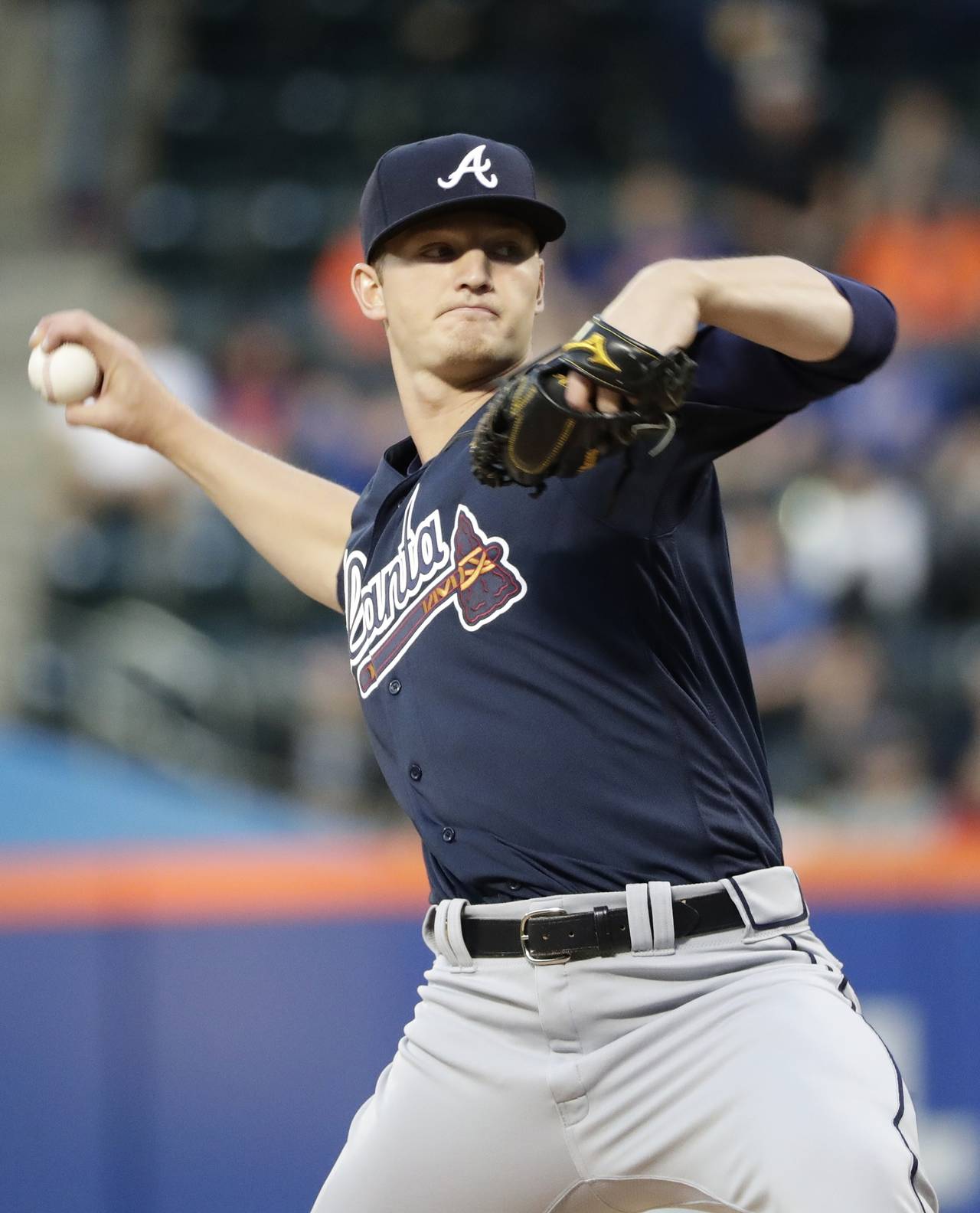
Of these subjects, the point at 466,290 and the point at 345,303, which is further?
the point at 345,303

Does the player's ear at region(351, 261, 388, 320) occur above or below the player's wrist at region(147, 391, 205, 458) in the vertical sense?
above

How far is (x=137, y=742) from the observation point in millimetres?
6656

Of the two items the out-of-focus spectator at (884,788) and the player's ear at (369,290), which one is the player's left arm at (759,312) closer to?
the player's ear at (369,290)

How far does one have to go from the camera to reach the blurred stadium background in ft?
14.8

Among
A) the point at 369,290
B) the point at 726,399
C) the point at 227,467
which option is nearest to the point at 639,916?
the point at 726,399

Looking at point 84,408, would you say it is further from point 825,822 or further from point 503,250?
point 825,822

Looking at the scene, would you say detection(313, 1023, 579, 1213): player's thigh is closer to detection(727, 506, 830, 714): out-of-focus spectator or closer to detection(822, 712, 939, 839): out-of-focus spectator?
detection(822, 712, 939, 839): out-of-focus spectator

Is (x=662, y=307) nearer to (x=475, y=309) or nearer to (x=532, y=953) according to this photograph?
(x=475, y=309)

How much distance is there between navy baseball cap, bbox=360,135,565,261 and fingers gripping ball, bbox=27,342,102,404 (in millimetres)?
712

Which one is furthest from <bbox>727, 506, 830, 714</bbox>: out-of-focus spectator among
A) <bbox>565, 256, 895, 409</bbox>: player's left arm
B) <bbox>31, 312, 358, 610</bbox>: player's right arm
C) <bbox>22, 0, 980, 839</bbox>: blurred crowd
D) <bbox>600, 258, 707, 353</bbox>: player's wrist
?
<bbox>600, 258, 707, 353</bbox>: player's wrist

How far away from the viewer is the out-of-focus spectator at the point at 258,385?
750 cm

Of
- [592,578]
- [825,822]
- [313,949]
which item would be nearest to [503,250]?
[592,578]

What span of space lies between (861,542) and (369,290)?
405 centimetres

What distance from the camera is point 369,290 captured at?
9.50ft
